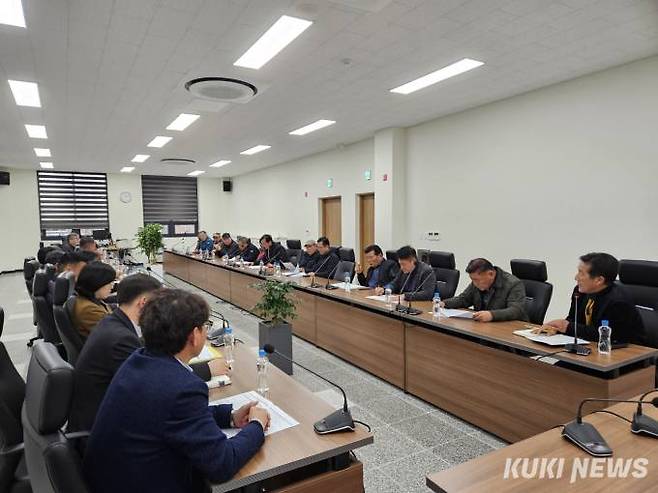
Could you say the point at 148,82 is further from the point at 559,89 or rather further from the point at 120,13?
the point at 559,89

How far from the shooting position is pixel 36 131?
677 centimetres

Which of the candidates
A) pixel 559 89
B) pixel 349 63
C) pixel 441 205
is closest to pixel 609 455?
pixel 349 63

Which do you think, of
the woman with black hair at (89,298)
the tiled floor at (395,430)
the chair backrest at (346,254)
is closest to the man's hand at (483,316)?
the tiled floor at (395,430)

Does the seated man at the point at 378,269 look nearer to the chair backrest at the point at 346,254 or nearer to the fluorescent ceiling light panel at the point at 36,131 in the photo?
the chair backrest at the point at 346,254

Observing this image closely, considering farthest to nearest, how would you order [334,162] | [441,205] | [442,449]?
[334,162] → [441,205] → [442,449]

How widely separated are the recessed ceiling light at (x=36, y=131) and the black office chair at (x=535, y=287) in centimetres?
712

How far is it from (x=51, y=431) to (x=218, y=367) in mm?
1062

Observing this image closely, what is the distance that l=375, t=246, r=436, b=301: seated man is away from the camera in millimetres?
3719

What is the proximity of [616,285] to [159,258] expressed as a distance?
11.6 m

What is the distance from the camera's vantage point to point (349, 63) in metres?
4.03

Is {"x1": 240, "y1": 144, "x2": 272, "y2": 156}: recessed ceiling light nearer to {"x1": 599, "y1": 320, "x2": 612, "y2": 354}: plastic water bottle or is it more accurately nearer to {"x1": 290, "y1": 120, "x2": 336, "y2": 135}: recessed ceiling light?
{"x1": 290, "y1": 120, "x2": 336, "y2": 135}: recessed ceiling light

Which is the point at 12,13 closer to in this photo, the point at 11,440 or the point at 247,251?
the point at 11,440

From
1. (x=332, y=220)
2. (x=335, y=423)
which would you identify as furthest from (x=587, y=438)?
(x=332, y=220)

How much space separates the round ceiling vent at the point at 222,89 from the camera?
4453 mm
